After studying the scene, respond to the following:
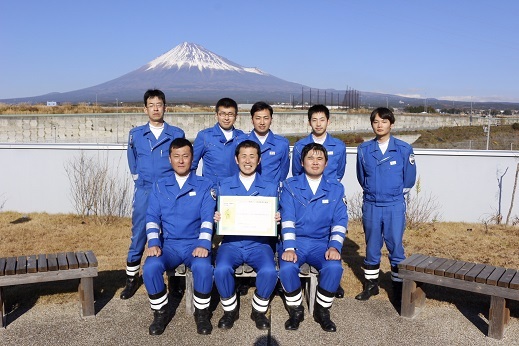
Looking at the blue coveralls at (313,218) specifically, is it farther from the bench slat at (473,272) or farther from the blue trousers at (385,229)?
the bench slat at (473,272)

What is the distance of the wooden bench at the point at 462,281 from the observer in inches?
165

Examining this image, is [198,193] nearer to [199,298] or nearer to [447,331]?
[199,298]

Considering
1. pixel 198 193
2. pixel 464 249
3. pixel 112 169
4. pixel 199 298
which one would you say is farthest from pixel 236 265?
pixel 112 169

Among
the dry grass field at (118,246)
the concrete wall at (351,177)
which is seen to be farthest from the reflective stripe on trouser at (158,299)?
the concrete wall at (351,177)

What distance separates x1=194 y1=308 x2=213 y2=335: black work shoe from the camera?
4258 millimetres

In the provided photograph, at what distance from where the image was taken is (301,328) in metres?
4.40

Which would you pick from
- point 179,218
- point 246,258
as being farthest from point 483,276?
point 179,218

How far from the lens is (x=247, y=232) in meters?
4.45

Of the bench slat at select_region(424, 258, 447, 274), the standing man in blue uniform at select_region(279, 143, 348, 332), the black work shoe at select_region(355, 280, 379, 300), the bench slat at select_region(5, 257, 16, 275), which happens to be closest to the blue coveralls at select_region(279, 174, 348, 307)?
the standing man in blue uniform at select_region(279, 143, 348, 332)

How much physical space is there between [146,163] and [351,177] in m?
4.90

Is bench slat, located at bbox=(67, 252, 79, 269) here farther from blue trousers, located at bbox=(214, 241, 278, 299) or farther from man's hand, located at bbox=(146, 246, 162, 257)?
blue trousers, located at bbox=(214, 241, 278, 299)

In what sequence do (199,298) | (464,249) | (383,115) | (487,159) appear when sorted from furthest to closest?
(487,159), (464,249), (383,115), (199,298)

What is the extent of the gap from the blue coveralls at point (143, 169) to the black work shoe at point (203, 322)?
120 centimetres

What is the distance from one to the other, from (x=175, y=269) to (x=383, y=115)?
247 cm
